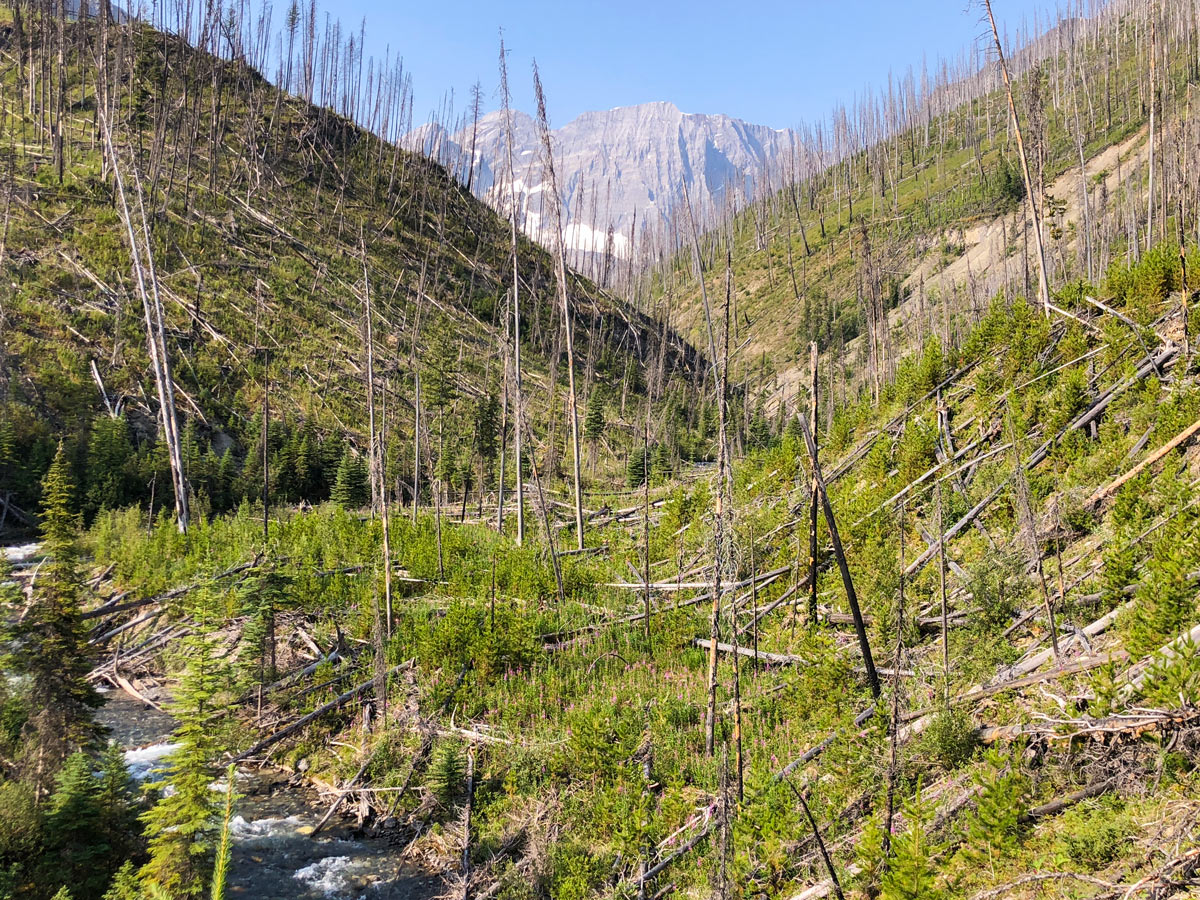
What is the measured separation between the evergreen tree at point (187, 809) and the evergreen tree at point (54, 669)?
4.81 ft

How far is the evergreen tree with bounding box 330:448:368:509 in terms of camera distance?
25734 mm

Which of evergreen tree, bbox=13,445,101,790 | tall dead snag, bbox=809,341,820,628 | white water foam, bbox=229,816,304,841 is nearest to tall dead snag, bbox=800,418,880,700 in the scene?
tall dead snag, bbox=809,341,820,628

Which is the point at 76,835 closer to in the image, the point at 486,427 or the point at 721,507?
the point at 721,507

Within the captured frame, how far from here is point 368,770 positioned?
33.1ft

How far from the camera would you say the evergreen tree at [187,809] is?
6.39m

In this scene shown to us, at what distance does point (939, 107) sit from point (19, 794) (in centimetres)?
13279

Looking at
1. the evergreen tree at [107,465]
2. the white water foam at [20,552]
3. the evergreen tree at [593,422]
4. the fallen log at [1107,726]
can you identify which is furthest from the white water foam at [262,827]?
the evergreen tree at [593,422]

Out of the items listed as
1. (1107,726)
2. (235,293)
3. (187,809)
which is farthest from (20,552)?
(1107,726)

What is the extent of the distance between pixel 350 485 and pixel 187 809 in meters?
20.7

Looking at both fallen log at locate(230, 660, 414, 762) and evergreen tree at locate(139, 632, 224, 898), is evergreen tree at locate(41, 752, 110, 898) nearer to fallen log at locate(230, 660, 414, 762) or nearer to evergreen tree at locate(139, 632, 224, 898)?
evergreen tree at locate(139, 632, 224, 898)

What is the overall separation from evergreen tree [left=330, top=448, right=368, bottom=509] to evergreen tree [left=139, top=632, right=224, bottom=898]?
19094mm

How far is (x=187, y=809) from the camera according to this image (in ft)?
21.3

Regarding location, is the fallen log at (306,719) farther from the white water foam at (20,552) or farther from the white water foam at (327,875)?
the white water foam at (20,552)

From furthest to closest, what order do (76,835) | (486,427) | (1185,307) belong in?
(486,427)
(1185,307)
(76,835)
